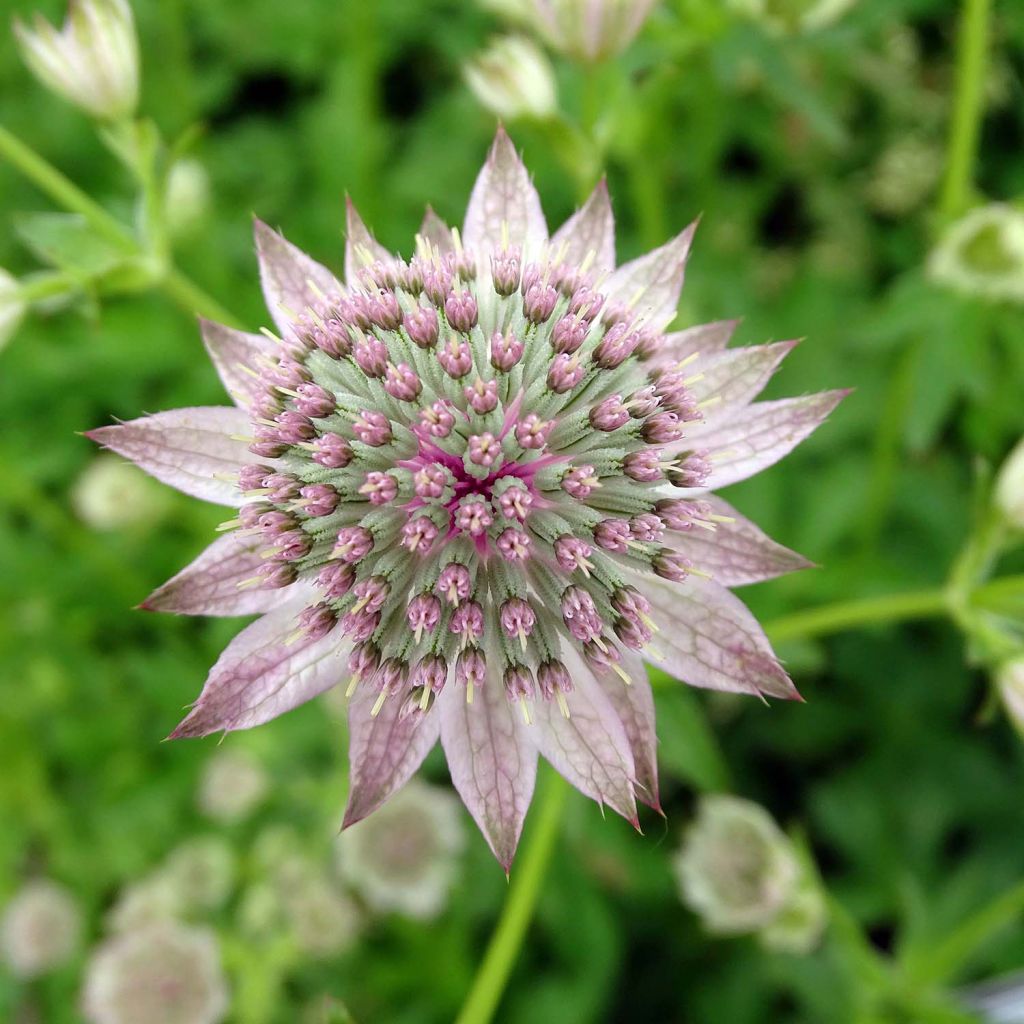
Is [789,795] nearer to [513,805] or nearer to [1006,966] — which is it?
[1006,966]

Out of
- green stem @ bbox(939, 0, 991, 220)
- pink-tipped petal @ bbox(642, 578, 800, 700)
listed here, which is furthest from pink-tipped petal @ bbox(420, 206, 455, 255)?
green stem @ bbox(939, 0, 991, 220)

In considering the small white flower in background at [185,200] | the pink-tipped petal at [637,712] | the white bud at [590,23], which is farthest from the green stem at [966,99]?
the small white flower in background at [185,200]

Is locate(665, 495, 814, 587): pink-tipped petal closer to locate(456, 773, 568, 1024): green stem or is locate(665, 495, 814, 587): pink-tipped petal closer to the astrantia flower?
the astrantia flower

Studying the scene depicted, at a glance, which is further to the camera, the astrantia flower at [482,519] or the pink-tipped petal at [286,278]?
the pink-tipped petal at [286,278]

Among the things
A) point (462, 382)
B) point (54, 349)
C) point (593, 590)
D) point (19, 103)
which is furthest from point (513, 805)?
point (19, 103)

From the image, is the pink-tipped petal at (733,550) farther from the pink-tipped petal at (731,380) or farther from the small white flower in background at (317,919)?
the small white flower in background at (317,919)

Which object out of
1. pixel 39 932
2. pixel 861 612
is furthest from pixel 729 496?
pixel 39 932
